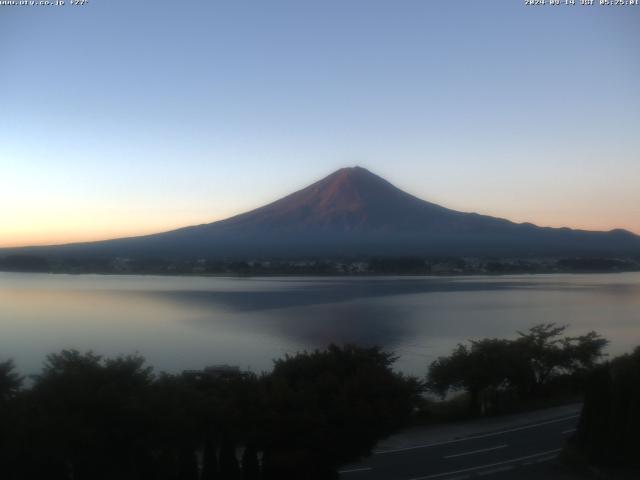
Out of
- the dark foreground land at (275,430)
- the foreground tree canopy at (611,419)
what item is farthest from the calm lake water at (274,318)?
the foreground tree canopy at (611,419)

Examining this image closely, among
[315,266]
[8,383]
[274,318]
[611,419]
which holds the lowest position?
[274,318]

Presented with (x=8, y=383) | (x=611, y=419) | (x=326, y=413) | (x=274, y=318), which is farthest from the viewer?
(x=274, y=318)

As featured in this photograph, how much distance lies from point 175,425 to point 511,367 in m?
6.95

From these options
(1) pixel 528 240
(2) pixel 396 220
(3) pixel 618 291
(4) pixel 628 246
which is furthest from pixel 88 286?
(4) pixel 628 246

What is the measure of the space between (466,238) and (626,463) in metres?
68.4

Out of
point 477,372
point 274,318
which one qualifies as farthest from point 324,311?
point 477,372

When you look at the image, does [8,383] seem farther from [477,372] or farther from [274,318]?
[274,318]

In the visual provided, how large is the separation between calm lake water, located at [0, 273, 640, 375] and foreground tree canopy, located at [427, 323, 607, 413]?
7.41ft

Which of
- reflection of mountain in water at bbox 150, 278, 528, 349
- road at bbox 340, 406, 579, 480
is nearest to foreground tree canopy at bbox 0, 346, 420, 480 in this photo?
road at bbox 340, 406, 579, 480

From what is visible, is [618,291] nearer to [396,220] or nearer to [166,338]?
[166,338]

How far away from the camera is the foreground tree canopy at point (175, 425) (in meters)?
5.61

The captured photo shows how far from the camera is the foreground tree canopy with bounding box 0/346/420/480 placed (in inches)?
A: 221

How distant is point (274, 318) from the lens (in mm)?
23172

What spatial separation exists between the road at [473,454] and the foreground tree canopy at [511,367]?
151 centimetres
